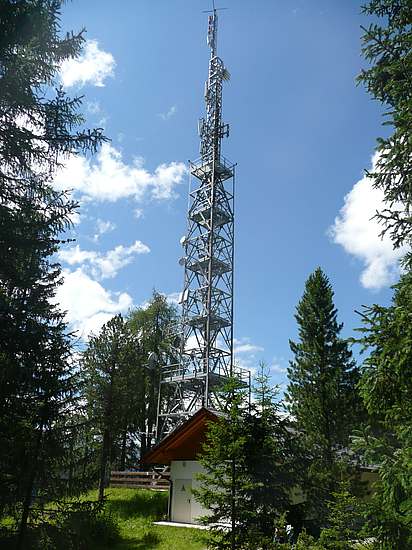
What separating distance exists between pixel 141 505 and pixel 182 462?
3196 mm

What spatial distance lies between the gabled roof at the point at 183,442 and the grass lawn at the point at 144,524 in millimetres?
2114

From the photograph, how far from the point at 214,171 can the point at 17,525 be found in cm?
2617

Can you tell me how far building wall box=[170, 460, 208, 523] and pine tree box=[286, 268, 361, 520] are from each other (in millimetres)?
4628

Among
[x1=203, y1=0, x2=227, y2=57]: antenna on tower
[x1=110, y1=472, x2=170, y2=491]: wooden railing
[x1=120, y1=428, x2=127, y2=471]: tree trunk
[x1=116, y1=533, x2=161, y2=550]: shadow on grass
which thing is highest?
[x1=203, y1=0, x2=227, y2=57]: antenna on tower

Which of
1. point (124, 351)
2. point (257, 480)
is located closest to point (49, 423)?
point (257, 480)

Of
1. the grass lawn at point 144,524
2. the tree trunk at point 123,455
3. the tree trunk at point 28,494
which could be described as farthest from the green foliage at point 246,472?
the tree trunk at point 123,455

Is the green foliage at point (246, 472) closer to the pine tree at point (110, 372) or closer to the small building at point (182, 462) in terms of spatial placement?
the small building at point (182, 462)

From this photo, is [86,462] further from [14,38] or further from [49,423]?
[14,38]

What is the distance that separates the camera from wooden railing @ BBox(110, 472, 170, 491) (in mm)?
22208

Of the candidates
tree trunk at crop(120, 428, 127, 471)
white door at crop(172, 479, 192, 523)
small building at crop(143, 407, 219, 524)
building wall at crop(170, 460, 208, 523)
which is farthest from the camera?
tree trunk at crop(120, 428, 127, 471)

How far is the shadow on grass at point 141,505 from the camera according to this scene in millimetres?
19047

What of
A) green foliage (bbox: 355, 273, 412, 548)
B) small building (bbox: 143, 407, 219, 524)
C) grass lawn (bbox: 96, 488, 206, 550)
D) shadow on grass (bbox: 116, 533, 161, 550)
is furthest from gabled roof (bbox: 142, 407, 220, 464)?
green foliage (bbox: 355, 273, 412, 548)

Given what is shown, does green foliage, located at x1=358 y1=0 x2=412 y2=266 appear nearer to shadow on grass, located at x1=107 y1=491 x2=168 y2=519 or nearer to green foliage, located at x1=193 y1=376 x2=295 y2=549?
green foliage, located at x1=193 y1=376 x2=295 y2=549

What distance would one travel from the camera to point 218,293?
96.3 ft
